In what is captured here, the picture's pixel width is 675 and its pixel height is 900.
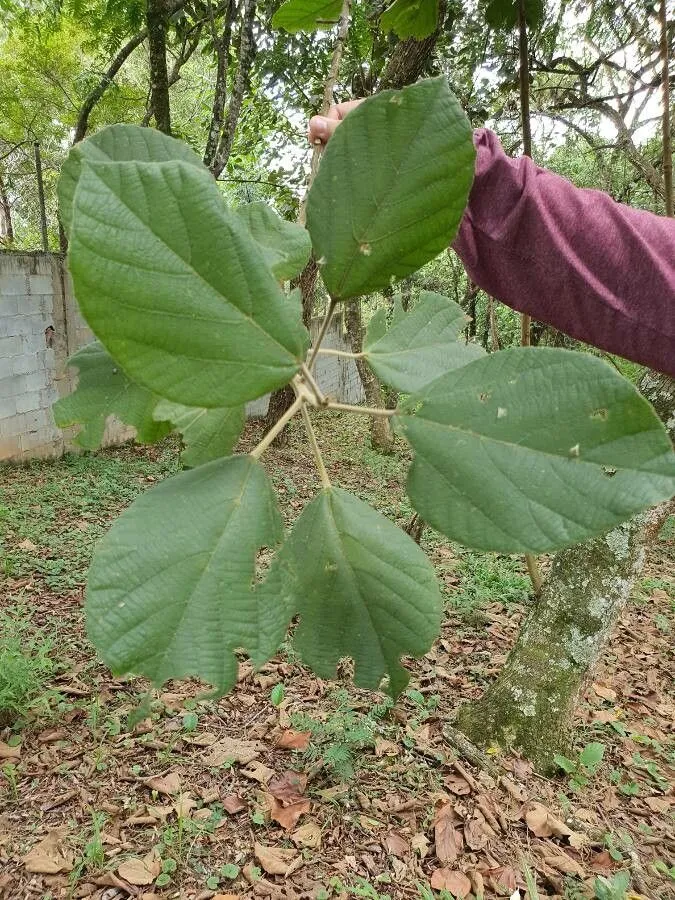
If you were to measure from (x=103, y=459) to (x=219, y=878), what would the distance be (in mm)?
3656

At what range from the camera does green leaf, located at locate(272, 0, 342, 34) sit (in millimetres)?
884

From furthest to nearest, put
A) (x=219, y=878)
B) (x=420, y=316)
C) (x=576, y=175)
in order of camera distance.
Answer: (x=576, y=175) → (x=219, y=878) → (x=420, y=316)

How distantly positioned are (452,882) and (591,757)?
2.48ft

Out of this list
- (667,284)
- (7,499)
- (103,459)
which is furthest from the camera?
(103,459)

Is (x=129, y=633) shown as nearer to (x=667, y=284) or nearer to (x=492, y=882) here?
(x=667, y=284)

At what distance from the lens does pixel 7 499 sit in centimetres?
395

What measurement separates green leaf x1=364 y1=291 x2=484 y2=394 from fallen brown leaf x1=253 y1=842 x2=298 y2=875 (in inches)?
70.4

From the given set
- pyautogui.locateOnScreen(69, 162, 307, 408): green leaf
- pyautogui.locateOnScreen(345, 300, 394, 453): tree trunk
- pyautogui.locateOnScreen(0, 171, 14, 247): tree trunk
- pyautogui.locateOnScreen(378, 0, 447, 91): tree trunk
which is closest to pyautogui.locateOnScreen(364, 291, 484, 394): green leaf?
pyautogui.locateOnScreen(69, 162, 307, 408): green leaf

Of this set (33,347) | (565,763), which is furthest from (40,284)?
(565,763)

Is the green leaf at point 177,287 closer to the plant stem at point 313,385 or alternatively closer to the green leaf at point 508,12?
the plant stem at point 313,385

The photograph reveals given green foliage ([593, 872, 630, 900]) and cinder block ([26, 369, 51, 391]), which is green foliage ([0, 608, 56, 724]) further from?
cinder block ([26, 369, 51, 391])

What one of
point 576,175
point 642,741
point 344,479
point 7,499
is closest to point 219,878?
point 642,741

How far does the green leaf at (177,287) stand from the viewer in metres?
0.40

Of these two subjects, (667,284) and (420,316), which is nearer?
(420,316)
